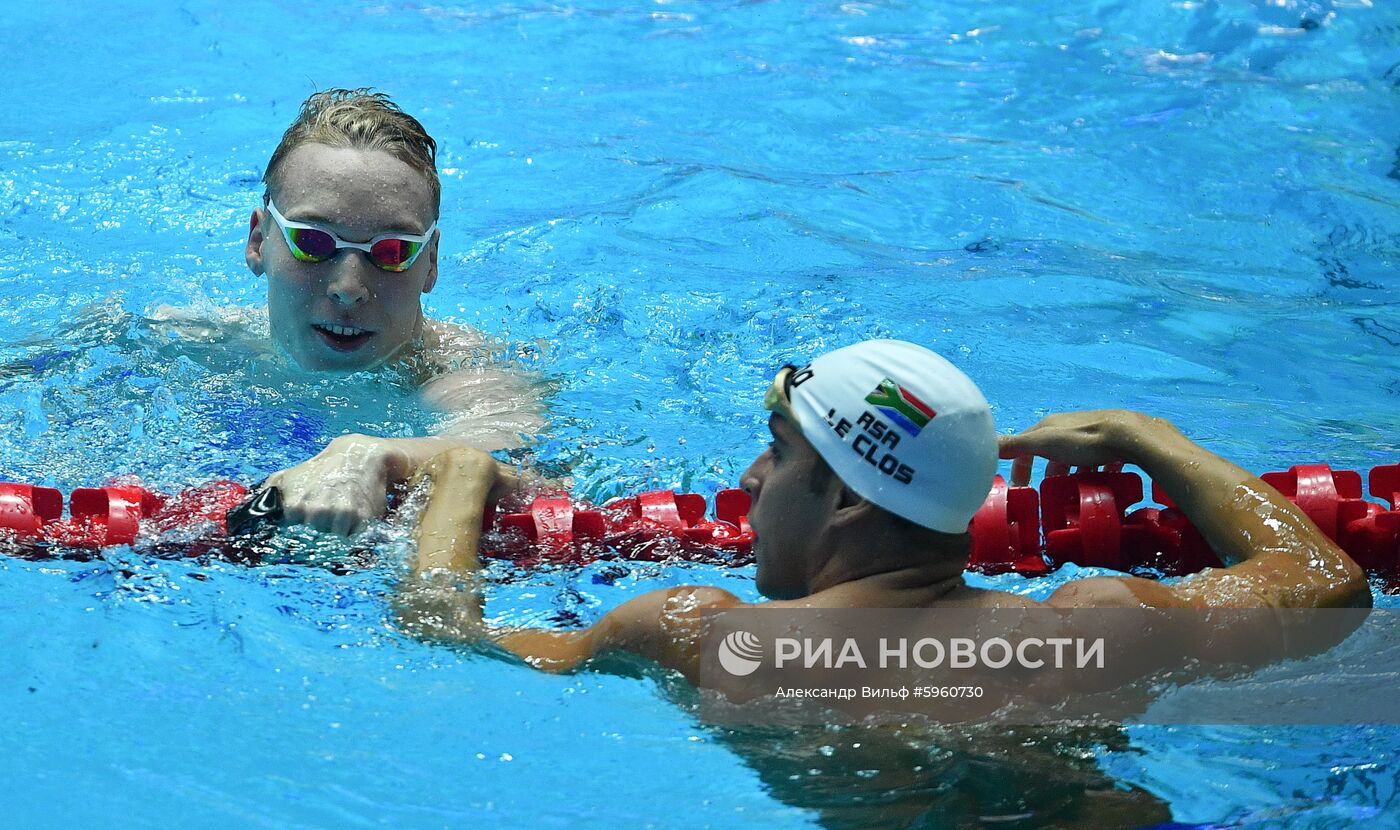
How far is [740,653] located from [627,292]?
13.1 feet

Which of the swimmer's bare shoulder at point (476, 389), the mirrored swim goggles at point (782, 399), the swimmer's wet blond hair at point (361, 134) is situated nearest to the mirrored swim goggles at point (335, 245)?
the swimmer's wet blond hair at point (361, 134)

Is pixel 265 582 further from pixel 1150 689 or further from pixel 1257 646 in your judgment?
pixel 1257 646

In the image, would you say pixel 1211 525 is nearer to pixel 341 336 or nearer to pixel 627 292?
pixel 341 336

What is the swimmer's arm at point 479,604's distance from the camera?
126 inches

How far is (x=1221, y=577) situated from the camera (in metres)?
3.42

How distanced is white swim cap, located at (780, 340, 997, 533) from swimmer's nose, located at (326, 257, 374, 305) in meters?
2.23

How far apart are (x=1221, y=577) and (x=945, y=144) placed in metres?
6.36

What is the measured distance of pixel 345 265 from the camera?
4.74 meters

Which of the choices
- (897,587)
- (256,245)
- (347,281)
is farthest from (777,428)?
(256,245)

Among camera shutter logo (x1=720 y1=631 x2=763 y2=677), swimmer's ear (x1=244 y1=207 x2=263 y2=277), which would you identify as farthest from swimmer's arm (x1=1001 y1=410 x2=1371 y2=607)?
swimmer's ear (x1=244 y1=207 x2=263 y2=277)

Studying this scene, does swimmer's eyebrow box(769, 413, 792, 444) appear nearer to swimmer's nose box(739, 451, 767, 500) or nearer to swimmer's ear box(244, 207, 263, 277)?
swimmer's nose box(739, 451, 767, 500)

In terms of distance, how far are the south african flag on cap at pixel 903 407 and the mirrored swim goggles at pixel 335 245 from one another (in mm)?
2322

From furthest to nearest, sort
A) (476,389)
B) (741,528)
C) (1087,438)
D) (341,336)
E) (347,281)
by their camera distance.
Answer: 1. (476,389)
2. (341,336)
3. (347,281)
4. (741,528)
5. (1087,438)

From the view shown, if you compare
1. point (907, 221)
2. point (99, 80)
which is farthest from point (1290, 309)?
point (99, 80)
